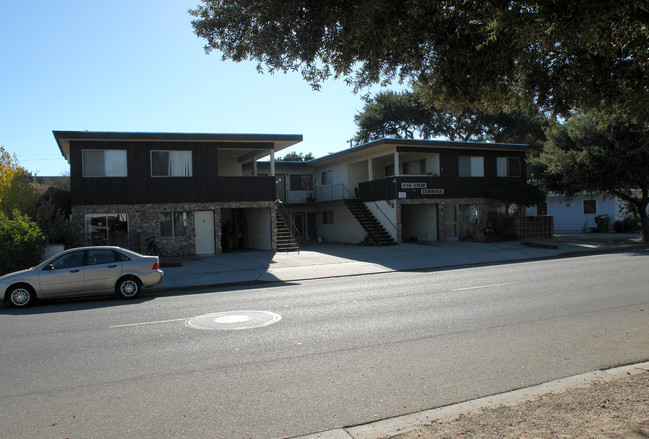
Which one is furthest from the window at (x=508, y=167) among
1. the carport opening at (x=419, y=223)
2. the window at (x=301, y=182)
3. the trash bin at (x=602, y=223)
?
the window at (x=301, y=182)

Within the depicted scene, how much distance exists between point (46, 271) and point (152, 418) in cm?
879

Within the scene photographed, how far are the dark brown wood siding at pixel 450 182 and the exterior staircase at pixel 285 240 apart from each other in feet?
19.9

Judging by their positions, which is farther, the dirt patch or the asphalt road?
the asphalt road

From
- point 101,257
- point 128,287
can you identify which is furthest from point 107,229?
point 128,287

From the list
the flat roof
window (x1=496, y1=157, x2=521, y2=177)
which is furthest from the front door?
window (x1=496, y1=157, x2=521, y2=177)

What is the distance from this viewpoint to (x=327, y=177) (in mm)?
34344

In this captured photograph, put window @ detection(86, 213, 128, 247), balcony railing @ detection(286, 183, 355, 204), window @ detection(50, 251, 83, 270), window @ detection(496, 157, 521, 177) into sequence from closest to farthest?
window @ detection(50, 251, 83, 270), window @ detection(86, 213, 128, 247), window @ detection(496, 157, 521, 177), balcony railing @ detection(286, 183, 355, 204)

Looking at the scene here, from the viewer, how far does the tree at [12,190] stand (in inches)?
798

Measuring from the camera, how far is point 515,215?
29438 millimetres

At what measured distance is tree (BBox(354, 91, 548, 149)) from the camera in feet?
141

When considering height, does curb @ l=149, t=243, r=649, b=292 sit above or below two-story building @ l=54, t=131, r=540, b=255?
below

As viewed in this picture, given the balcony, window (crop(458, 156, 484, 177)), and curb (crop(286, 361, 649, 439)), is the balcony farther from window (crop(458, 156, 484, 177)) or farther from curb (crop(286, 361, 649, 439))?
curb (crop(286, 361, 649, 439))

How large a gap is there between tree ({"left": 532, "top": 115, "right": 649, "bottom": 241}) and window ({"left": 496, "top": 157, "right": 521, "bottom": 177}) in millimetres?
2901

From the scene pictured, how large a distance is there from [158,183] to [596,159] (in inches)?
832
